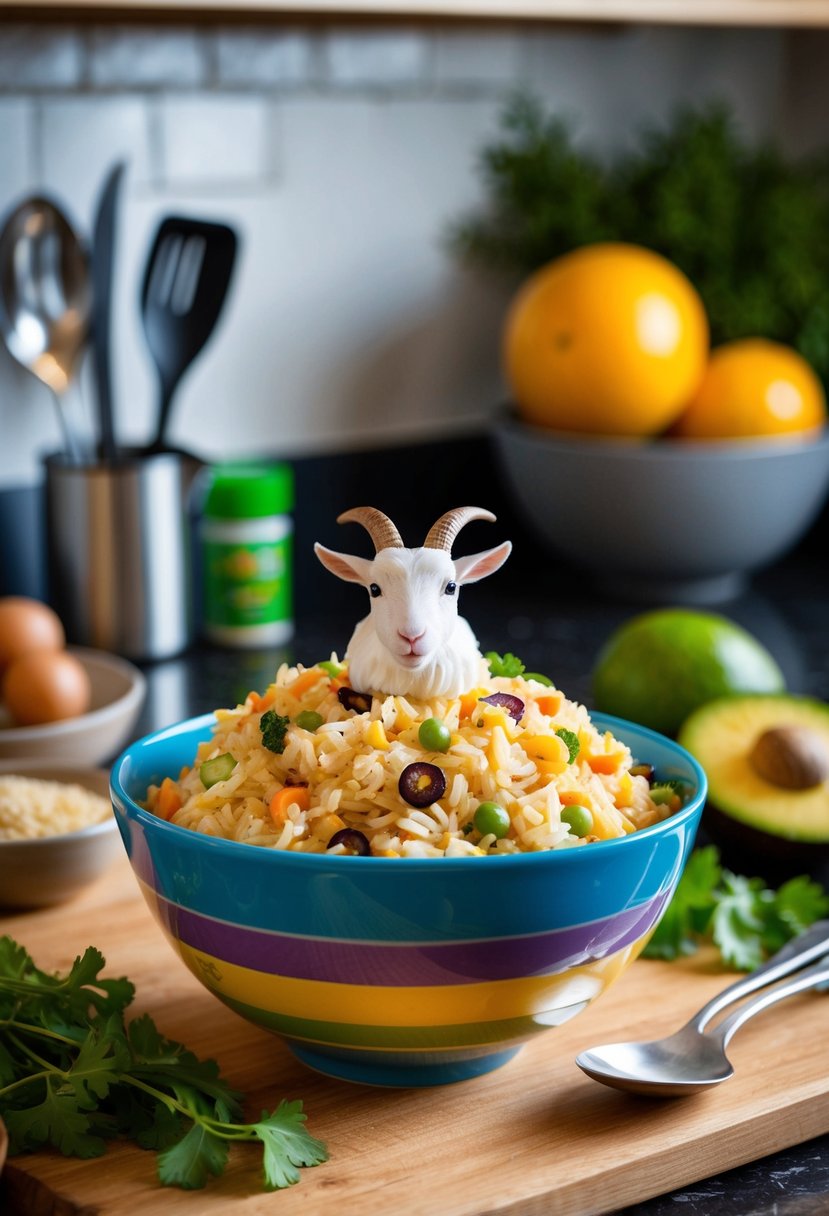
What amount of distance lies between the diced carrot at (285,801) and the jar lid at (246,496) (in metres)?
0.92

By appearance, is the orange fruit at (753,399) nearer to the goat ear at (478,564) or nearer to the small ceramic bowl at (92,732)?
the small ceramic bowl at (92,732)

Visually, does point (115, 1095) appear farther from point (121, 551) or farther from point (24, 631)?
point (121, 551)

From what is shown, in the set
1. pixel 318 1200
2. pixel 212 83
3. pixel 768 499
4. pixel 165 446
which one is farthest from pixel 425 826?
pixel 212 83

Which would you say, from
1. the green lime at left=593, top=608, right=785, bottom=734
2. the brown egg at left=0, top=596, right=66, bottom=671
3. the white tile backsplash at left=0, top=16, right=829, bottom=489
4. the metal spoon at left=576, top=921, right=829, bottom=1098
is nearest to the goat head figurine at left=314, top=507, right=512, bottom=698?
the metal spoon at left=576, top=921, right=829, bottom=1098

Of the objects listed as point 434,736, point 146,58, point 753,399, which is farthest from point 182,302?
point 434,736

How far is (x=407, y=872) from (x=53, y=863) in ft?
1.40

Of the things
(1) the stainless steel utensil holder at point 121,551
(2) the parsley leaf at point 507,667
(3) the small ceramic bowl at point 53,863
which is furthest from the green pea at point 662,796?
(1) the stainless steel utensil holder at point 121,551

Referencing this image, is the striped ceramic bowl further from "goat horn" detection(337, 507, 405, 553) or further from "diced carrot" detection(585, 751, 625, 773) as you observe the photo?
"goat horn" detection(337, 507, 405, 553)

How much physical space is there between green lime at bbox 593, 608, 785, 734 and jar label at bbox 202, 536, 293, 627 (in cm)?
46

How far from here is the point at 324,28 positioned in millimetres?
1868

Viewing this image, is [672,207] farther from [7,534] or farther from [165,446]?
[7,534]

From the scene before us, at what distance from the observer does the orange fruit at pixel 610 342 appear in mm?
1813

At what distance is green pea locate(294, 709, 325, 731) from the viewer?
0.87 m

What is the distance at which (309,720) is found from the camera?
2.86 ft
